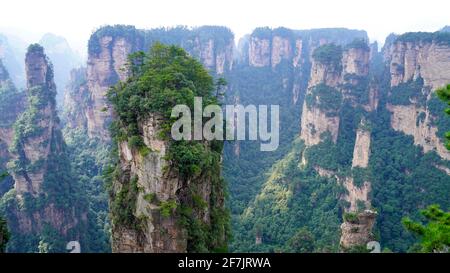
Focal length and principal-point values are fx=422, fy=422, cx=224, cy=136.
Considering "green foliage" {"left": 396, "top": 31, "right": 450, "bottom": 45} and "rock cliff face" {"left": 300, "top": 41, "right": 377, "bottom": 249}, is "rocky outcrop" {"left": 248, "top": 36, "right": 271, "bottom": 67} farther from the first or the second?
"green foliage" {"left": 396, "top": 31, "right": 450, "bottom": 45}

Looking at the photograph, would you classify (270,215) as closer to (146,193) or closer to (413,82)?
(413,82)

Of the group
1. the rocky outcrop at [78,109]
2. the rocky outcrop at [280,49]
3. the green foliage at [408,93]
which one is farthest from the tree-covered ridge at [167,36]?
the green foliage at [408,93]

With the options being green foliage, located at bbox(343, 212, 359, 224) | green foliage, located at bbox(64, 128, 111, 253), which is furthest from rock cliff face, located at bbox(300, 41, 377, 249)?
green foliage, located at bbox(64, 128, 111, 253)

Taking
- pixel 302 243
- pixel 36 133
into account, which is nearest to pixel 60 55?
pixel 36 133

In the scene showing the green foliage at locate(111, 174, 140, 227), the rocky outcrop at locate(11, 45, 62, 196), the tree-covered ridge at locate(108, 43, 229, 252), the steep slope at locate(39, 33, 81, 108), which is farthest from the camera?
the steep slope at locate(39, 33, 81, 108)

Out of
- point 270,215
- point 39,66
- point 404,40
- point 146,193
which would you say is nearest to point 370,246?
point 146,193

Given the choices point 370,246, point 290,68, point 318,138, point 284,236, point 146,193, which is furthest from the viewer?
point 290,68
